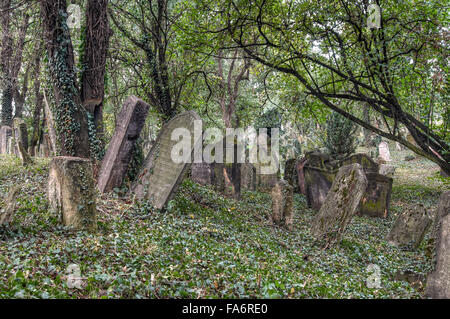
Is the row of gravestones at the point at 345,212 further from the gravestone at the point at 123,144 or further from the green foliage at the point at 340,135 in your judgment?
the green foliage at the point at 340,135

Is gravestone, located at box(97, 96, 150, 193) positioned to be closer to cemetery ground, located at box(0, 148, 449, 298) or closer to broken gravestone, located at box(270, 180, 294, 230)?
cemetery ground, located at box(0, 148, 449, 298)

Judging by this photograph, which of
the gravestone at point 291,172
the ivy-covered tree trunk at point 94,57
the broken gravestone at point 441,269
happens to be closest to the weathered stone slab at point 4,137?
the ivy-covered tree trunk at point 94,57

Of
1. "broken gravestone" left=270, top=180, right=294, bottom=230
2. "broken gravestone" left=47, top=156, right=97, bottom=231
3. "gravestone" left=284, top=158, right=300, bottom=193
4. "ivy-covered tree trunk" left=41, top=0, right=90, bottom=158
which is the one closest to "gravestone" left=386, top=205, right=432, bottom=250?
"broken gravestone" left=270, top=180, right=294, bottom=230

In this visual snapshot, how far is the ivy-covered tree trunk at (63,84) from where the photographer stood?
695 centimetres

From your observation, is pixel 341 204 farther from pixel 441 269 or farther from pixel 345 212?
pixel 441 269

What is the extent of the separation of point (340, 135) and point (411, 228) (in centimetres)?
922

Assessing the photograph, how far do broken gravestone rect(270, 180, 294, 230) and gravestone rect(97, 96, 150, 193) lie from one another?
351cm

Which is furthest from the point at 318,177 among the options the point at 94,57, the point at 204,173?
the point at 94,57

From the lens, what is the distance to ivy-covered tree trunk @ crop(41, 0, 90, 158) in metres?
6.95

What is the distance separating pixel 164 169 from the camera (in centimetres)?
637

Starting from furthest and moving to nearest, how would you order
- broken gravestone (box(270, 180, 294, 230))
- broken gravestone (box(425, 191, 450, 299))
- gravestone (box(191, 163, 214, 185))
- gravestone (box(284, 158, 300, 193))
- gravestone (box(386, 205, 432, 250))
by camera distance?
gravestone (box(284, 158, 300, 193)), gravestone (box(191, 163, 214, 185)), broken gravestone (box(270, 180, 294, 230)), gravestone (box(386, 205, 432, 250)), broken gravestone (box(425, 191, 450, 299))

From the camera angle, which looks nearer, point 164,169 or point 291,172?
point 164,169
